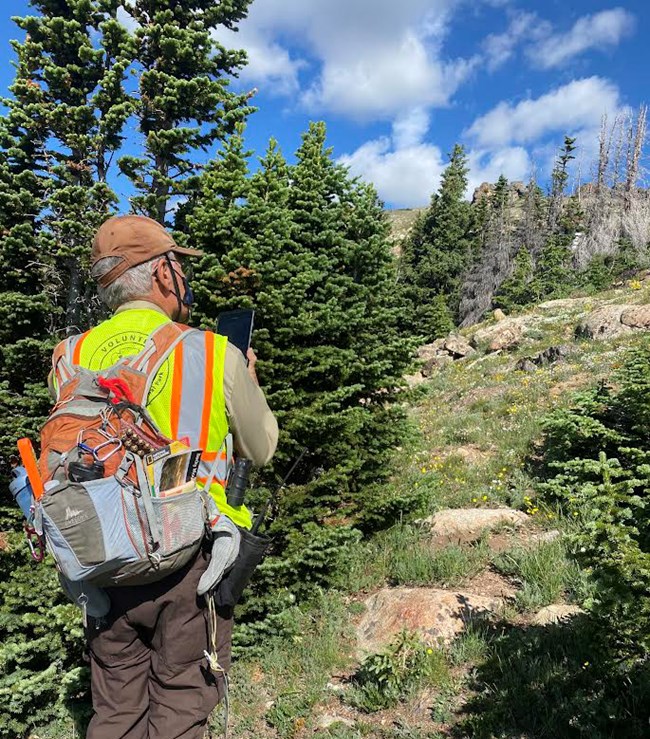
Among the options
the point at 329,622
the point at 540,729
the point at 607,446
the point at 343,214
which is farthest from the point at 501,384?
the point at 540,729

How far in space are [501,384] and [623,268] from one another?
61.9ft

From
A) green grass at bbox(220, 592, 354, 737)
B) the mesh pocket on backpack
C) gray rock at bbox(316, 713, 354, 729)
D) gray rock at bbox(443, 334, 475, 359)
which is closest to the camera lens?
the mesh pocket on backpack

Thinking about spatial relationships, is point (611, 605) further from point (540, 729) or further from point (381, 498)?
point (381, 498)

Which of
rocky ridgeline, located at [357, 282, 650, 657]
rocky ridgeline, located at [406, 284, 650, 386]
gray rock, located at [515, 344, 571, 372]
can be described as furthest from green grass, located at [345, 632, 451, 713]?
gray rock, located at [515, 344, 571, 372]

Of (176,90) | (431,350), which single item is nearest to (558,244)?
(431,350)

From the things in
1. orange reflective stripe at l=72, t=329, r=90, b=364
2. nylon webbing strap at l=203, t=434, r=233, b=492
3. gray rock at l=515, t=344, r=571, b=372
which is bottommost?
gray rock at l=515, t=344, r=571, b=372

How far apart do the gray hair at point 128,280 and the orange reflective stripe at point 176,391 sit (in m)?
0.40

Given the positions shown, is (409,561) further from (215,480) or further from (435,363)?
(435,363)

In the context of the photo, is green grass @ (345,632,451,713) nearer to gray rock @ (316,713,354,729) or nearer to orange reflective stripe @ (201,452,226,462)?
gray rock @ (316,713,354,729)

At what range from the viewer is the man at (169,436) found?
1930 mm

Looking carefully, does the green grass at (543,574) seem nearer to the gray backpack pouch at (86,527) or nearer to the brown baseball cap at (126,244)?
the gray backpack pouch at (86,527)

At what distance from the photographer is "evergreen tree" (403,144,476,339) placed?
38.6 metres

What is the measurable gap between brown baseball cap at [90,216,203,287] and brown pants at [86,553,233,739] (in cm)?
125

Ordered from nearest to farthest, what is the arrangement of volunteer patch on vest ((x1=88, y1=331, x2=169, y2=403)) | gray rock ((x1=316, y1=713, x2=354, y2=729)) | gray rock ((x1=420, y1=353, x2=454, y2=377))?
volunteer patch on vest ((x1=88, y1=331, x2=169, y2=403)), gray rock ((x1=316, y1=713, x2=354, y2=729)), gray rock ((x1=420, y1=353, x2=454, y2=377))
